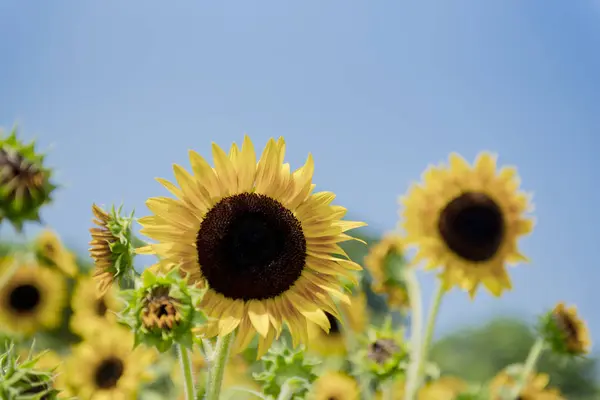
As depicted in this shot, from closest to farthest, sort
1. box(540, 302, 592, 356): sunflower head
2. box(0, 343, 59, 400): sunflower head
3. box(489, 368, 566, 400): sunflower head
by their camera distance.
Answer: box(0, 343, 59, 400): sunflower head → box(540, 302, 592, 356): sunflower head → box(489, 368, 566, 400): sunflower head

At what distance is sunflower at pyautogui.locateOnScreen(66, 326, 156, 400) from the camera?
178 inches

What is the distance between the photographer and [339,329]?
5793mm

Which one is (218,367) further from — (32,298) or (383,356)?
(32,298)

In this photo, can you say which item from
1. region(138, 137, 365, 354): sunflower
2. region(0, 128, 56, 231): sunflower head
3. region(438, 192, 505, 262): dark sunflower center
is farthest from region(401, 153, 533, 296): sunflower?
region(0, 128, 56, 231): sunflower head

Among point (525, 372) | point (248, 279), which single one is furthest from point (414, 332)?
point (248, 279)

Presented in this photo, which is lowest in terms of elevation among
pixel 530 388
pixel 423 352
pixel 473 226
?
pixel 423 352

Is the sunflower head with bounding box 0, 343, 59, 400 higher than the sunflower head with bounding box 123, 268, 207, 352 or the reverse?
the reverse

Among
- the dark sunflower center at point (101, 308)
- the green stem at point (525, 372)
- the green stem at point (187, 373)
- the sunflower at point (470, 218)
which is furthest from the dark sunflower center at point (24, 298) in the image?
the green stem at point (187, 373)

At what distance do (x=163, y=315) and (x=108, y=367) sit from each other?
3251 mm

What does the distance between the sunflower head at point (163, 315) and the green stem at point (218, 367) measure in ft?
0.77

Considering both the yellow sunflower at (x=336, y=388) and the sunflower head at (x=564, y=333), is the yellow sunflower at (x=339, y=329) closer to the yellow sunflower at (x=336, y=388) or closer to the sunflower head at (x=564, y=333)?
the yellow sunflower at (x=336, y=388)

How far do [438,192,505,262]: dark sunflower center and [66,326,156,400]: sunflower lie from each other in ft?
7.30

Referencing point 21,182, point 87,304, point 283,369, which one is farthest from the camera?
point 87,304

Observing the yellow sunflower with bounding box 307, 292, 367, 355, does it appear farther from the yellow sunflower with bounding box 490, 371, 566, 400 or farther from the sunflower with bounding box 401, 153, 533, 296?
the yellow sunflower with bounding box 490, 371, 566, 400
